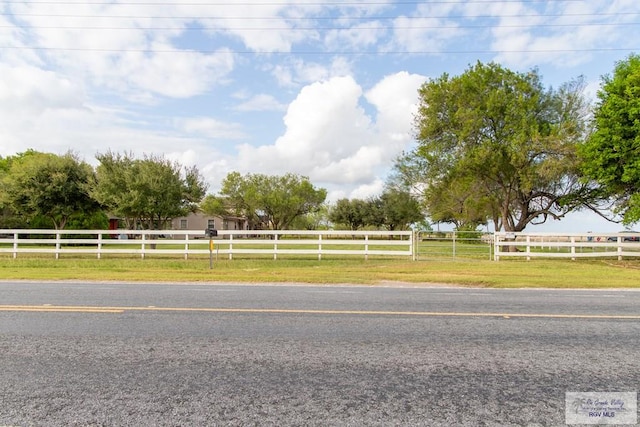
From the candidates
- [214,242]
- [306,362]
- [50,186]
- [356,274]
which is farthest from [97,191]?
[306,362]

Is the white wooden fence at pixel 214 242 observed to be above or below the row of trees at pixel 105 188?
below

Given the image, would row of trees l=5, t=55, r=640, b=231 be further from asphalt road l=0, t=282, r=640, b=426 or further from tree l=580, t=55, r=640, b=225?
asphalt road l=0, t=282, r=640, b=426

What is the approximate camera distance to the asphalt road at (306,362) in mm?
3408

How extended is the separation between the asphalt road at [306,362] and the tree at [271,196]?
151 ft

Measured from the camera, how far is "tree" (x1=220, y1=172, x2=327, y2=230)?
54.3 metres

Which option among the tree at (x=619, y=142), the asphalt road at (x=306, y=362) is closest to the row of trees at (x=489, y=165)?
the tree at (x=619, y=142)

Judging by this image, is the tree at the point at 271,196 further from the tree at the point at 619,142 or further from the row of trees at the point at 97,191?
the tree at the point at 619,142

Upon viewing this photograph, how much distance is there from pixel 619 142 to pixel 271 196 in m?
39.0

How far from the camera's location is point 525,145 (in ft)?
76.9

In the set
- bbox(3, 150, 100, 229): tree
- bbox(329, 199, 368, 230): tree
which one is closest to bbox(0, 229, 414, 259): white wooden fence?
bbox(3, 150, 100, 229): tree

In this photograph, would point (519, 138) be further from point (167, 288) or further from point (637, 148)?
point (167, 288)

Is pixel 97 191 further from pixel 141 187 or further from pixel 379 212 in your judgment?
pixel 379 212

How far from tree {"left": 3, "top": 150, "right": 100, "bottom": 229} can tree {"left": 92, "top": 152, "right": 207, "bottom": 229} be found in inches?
73.3

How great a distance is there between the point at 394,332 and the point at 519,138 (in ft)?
67.6
